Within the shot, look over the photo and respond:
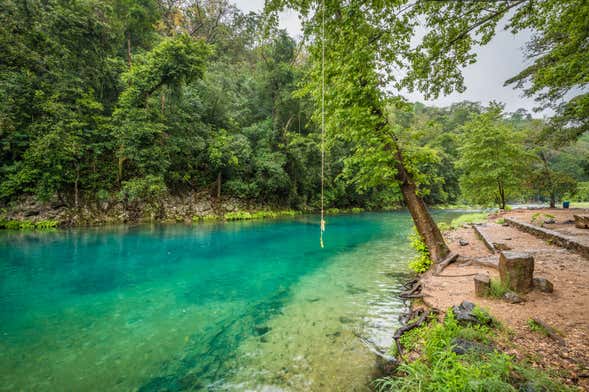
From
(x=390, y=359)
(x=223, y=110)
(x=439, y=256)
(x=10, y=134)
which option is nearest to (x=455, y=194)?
(x=223, y=110)

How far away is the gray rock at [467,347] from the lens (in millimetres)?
2820

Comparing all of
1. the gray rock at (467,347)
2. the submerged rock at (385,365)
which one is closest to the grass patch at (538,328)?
the gray rock at (467,347)

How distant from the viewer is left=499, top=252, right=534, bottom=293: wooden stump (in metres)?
4.34

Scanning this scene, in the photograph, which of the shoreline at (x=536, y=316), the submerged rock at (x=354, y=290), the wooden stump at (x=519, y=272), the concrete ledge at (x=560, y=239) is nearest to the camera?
the shoreline at (x=536, y=316)

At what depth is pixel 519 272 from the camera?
4395 millimetres

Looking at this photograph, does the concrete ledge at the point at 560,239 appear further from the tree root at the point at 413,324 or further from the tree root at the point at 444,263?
the tree root at the point at 413,324

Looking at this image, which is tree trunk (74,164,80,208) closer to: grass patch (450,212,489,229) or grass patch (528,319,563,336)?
grass patch (528,319,563,336)

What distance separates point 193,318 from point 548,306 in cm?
627

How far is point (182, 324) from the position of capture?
15.8ft

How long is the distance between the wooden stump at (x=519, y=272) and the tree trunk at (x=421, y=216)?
251 centimetres

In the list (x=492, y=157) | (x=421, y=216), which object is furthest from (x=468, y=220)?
(x=421, y=216)

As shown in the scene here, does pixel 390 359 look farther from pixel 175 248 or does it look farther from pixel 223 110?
pixel 223 110

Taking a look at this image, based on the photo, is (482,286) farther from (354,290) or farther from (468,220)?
(468,220)

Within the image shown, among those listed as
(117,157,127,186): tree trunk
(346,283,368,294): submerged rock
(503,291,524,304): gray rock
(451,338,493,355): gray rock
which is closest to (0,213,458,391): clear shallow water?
(346,283,368,294): submerged rock
